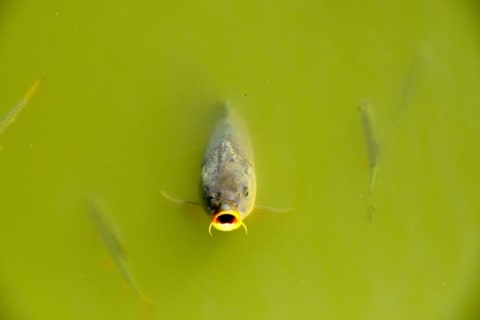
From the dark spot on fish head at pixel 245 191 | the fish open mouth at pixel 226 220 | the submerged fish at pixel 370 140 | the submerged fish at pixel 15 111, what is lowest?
the fish open mouth at pixel 226 220

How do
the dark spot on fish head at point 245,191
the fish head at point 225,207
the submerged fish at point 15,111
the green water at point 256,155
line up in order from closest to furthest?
the fish head at point 225,207, the dark spot on fish head at point 245,191, the green water at point 256,155, the submerged fish at point 15,111

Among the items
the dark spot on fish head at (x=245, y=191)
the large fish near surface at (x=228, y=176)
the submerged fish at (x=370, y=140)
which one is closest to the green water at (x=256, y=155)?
the submerged fish at (x=370, y=140)

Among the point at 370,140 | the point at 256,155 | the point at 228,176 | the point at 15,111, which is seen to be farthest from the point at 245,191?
the point at 15,111

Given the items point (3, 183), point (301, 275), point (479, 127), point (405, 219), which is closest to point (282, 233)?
point (301, 275)

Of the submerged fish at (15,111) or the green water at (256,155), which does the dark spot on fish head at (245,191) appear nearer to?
the green water at (256,155)

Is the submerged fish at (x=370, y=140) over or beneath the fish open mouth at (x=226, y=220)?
over

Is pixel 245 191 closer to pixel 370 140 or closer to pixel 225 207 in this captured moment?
pixel 225 207

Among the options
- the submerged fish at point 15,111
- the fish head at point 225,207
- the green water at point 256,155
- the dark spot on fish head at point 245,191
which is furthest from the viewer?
the submerged fish at point 15,111
